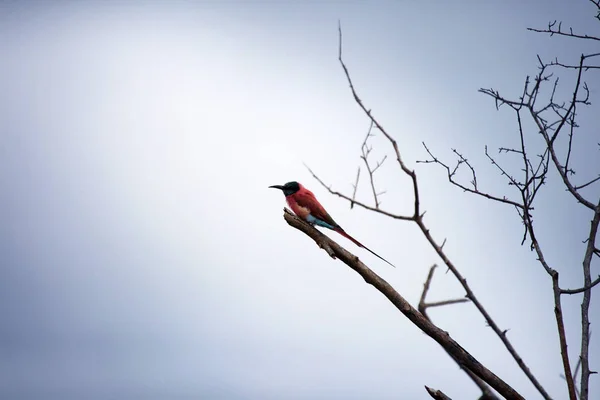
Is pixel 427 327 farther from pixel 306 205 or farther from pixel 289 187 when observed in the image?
pixel 289 187

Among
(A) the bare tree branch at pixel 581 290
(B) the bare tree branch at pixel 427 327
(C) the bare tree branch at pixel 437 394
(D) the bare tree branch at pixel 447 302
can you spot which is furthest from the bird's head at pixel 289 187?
(A) the bare tree branch at pixel 581 290

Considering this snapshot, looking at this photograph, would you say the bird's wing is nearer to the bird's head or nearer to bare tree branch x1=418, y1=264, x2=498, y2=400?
the bird's head

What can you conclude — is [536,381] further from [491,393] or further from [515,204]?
[515,204]

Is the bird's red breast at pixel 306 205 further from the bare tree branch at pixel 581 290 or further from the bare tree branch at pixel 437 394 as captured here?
the bare tree branch at pixel 581 290

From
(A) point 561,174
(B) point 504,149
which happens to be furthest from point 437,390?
(B) point 504,149

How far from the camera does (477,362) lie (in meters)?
3.36

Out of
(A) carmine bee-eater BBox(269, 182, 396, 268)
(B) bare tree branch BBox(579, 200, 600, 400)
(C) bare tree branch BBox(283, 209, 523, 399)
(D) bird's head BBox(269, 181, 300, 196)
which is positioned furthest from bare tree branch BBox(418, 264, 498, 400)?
(D) bird's head BBox(269, 181, 300, 196)

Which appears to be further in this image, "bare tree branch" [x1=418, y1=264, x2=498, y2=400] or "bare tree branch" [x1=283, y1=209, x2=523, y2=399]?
"bare tree branch" [x1=283, y1=209, x2=523, y2=399]

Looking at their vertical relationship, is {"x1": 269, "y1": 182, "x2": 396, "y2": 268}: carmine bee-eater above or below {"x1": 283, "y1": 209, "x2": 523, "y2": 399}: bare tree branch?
above

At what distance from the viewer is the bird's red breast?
5629mm

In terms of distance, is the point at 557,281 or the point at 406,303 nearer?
the point at 557,281

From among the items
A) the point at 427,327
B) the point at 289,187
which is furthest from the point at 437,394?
the point at 289,187

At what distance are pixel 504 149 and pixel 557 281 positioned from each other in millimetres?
1273

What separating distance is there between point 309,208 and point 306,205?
0.08 m
